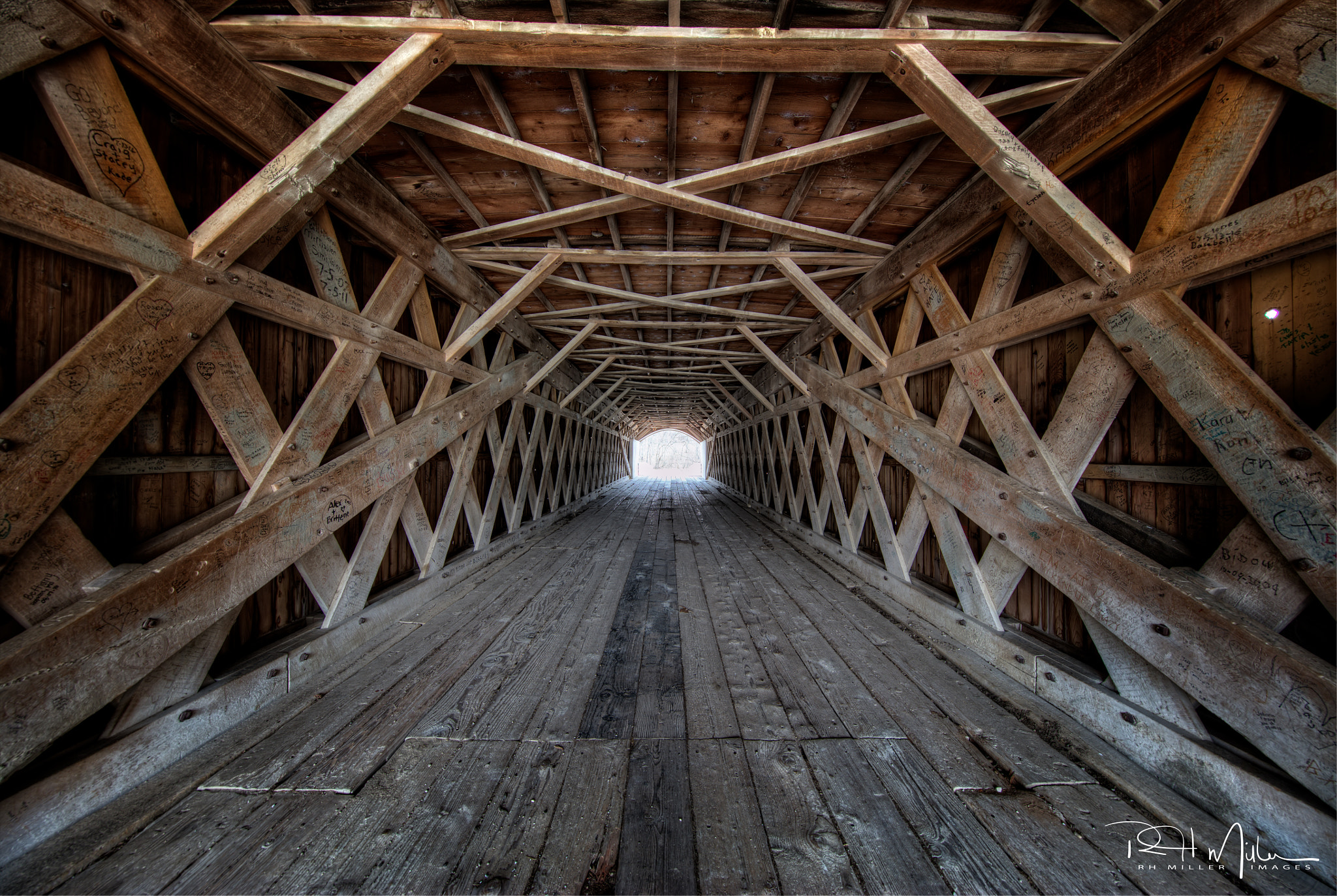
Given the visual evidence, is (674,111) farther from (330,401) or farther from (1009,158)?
(330,401)

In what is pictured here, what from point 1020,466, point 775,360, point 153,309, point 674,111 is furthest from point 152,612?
point 775,360

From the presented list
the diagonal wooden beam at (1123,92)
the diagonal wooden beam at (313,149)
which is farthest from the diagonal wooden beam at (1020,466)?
the diagonal wooden beam at (313,149)

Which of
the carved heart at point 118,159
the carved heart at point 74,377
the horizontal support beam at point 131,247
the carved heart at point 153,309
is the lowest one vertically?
the carved heart at point 74,377

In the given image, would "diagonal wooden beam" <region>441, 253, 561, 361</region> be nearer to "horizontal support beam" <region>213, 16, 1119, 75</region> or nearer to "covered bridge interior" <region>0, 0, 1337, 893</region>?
"covered bridge interior" <region>0, 0, 1337, 893</region>

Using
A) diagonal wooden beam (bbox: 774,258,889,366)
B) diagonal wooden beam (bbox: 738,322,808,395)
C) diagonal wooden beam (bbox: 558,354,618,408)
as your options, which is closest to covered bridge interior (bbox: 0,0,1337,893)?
diagonal wooden beam (bbox: 774,258,889,366)

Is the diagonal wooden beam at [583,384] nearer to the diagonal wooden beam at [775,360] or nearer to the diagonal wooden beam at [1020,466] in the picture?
the diagonal wooden beam at [775,360]

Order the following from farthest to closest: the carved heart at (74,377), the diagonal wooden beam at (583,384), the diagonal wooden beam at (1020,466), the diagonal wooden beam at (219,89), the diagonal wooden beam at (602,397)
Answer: the diagonal wooden beam at (602,397)
the diagonal wooden beam at (583,384)
the diagonal wooden beam at (1020,466)
the diagonal wooden beam at (219,89)
the carved heart at (74,377)

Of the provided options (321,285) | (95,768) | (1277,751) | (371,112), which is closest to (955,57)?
(371,112)

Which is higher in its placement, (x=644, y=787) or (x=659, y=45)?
(x=659, y=45)

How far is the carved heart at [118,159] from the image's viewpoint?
191 cm

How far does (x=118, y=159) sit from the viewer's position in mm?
1967

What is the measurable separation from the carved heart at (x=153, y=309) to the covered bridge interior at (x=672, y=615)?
31 millimetres

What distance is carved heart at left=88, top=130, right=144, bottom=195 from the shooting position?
191cm

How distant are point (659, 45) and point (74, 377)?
3.14 metres
